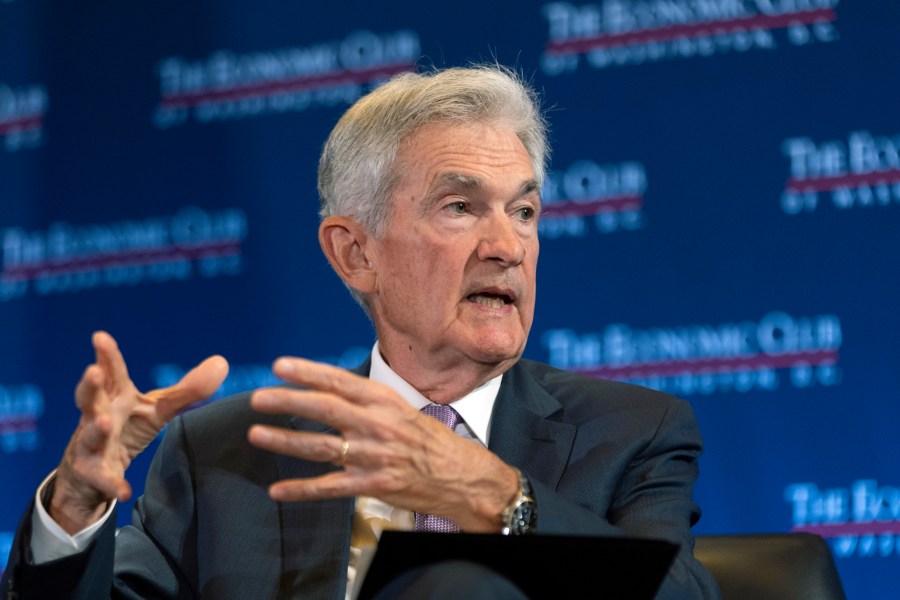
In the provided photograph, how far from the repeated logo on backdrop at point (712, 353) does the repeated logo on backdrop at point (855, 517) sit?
10.9 inches

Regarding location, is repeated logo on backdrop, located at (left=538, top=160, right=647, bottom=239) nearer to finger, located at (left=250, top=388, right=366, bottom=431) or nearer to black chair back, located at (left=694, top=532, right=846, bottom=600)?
black chair back, located at (left=694, top=532, right=846, bottom=600)

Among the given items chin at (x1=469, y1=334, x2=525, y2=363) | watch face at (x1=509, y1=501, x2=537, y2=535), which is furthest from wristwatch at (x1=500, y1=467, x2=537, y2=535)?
chin at (x1=469, y1=334, x2=525, y2=363)

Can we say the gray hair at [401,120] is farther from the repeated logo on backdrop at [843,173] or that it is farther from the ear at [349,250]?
the repeated logo on backdrop at [843,173]

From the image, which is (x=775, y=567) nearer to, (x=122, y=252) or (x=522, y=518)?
(x=522, y=518)

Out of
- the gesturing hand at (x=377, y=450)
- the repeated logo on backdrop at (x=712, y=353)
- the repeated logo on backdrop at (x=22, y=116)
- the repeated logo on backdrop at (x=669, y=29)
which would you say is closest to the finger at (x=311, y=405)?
the gesturing hand at (x=377, y=450)

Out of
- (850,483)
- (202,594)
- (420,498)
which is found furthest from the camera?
(850,483)

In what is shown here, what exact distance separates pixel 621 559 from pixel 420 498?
0.37 m

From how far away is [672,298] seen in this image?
3.12 meters

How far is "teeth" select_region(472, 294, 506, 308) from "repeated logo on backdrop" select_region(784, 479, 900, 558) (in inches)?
47.3

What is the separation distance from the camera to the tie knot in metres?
2.20

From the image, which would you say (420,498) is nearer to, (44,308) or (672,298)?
(672,298)

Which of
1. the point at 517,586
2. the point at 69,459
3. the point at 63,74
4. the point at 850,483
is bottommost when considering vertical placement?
the point at 850,483

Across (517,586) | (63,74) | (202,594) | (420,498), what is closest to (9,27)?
(63,74)

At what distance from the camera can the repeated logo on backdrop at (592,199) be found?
319cm
